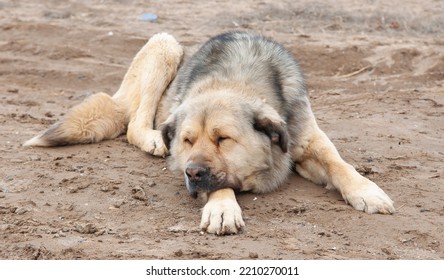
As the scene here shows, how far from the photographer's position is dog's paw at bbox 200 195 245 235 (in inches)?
187

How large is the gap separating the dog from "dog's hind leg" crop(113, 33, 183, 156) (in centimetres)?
2

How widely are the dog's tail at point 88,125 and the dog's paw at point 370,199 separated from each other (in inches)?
99.3

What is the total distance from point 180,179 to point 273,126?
3.00 ft

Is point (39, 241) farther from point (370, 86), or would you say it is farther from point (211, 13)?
point (211, 13)

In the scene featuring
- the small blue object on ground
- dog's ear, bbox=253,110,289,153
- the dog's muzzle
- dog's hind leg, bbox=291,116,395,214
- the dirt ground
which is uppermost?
dog's ear, bbox=253,110,289,153

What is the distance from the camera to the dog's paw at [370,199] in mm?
5121

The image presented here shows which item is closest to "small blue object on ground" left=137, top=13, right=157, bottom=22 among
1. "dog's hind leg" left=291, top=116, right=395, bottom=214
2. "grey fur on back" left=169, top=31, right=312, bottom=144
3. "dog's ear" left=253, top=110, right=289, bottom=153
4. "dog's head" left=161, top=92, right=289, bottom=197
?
"grey fur on back" left=169, top=31, right=312, bottom=144

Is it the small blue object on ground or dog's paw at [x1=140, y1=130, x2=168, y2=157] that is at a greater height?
dog's paw at [x1=140, y1=130, x2=168, y2=157]

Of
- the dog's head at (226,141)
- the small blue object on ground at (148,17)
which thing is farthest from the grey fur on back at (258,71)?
the small blue object on ground at (148,17)

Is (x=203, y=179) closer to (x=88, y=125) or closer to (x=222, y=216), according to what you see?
(x=222, y=216)

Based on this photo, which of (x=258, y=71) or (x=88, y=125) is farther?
(x=88, y=125)

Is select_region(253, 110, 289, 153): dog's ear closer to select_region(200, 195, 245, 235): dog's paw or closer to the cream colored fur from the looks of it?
select_region(200, 195, 245, 235): dog's paw

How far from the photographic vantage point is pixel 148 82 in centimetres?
726

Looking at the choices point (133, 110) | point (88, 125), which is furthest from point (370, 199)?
point (133, 110)
